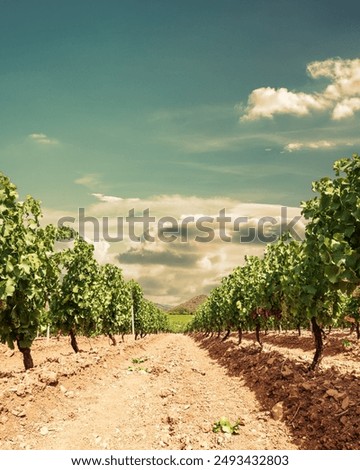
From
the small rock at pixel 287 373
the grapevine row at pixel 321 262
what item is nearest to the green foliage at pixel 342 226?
the grapevine row at pixel 321 262

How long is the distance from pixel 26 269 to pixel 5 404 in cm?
371

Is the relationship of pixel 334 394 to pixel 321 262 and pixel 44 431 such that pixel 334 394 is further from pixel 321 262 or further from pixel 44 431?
pixel 44 431

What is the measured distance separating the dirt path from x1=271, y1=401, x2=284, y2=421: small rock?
0.58ft

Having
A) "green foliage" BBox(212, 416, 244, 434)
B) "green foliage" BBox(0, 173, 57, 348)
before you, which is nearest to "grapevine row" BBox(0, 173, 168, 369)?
"green foliage" BBox(0, 173, 57, 348)

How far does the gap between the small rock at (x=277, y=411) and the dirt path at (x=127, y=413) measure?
0.18 metres

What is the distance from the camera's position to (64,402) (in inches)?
515

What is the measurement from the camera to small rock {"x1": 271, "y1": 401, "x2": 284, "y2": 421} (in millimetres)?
10500

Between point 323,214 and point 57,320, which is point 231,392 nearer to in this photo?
point 323,214

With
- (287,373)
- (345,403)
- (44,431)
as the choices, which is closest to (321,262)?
(287,373)

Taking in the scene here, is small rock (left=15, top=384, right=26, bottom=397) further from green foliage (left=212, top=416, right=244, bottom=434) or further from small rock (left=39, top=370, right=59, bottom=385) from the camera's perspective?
green foliage (left=212, top=416, right=244, bottom=434)

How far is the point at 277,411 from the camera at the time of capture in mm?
10641
